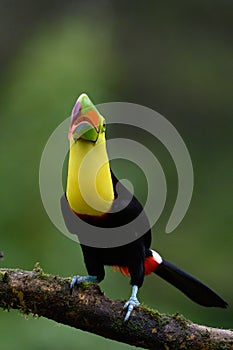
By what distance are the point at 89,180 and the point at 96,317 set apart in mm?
382

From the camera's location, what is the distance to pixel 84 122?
2.01 metres

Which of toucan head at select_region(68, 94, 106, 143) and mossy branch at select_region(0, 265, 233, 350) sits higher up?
toucan head at select_region(68, 94, 106, 143)

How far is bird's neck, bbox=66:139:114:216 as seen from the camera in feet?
6.57

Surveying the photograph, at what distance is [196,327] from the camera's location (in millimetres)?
2021

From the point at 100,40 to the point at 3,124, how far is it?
104 centimetres

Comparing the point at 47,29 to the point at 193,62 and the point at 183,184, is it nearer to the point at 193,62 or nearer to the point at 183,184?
Result: the point at 193,62

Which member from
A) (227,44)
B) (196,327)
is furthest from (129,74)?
(196,327)

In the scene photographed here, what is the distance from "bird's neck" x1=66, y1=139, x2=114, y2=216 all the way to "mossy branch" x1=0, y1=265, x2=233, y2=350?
225 millimetres

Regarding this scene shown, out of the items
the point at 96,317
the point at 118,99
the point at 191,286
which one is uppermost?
the point at 118,99

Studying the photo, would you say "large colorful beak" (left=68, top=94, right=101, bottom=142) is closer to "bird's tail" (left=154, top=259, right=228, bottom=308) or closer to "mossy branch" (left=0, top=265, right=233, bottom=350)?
"mossy branch" (left=0, top=265, right=233, bottom=350)

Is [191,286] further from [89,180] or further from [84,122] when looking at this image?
[84,122]

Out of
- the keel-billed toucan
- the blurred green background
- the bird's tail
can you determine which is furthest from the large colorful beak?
the blurred green background

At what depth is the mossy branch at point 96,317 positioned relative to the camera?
78.3 inches

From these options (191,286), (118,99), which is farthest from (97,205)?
(118,99)
